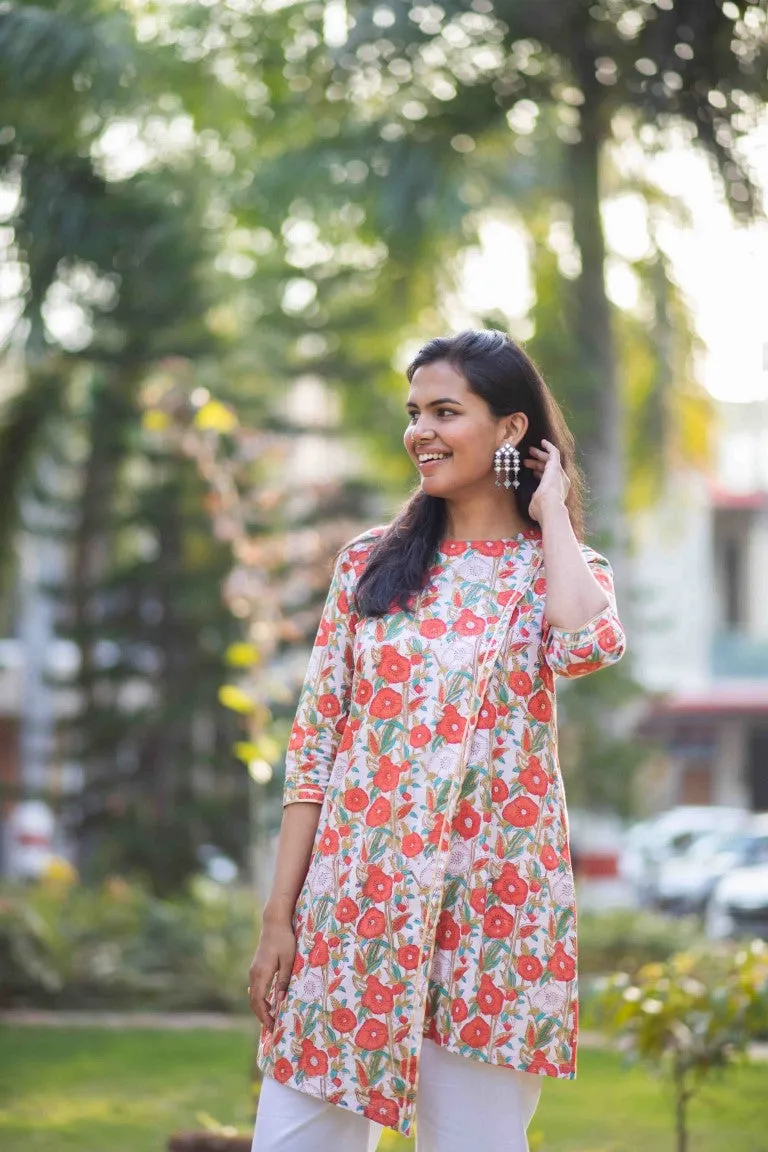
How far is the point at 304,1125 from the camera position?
9.25 ft

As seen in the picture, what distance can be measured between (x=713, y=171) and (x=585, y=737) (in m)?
4.44

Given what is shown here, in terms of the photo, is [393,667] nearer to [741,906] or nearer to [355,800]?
[355,800]

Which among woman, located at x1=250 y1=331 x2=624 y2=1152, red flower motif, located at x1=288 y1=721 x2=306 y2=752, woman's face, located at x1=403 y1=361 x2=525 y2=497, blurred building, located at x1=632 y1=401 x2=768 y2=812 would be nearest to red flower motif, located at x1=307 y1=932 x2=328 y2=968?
woman, located at x1=250 y1=331 x2=624 y2=1152

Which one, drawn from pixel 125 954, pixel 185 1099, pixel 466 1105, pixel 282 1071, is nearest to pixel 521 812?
pixel 466 1105

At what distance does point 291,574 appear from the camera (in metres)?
13.0

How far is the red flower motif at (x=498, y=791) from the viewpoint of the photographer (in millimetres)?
2871

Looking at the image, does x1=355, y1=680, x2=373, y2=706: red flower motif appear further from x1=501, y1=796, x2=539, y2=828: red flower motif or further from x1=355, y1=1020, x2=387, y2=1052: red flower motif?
x1=355, y1=1020, x2=387, y2=1052: red flower motif

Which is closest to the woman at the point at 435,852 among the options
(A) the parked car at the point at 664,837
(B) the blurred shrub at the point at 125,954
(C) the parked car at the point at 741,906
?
(B) the blurred shrub at the point at 125,954

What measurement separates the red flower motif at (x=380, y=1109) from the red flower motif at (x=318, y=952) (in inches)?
8.9

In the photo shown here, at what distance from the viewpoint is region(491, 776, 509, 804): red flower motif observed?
2.87 m

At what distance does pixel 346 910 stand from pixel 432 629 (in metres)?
0.50

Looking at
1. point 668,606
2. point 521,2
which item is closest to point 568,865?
point 521,2

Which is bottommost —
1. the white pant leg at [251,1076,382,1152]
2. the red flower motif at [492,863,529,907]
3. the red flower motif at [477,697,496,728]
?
the white pant leg at [251,1076,382,1152]

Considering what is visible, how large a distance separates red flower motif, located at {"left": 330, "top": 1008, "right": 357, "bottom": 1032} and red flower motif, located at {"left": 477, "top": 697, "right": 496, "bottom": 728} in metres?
0.53
